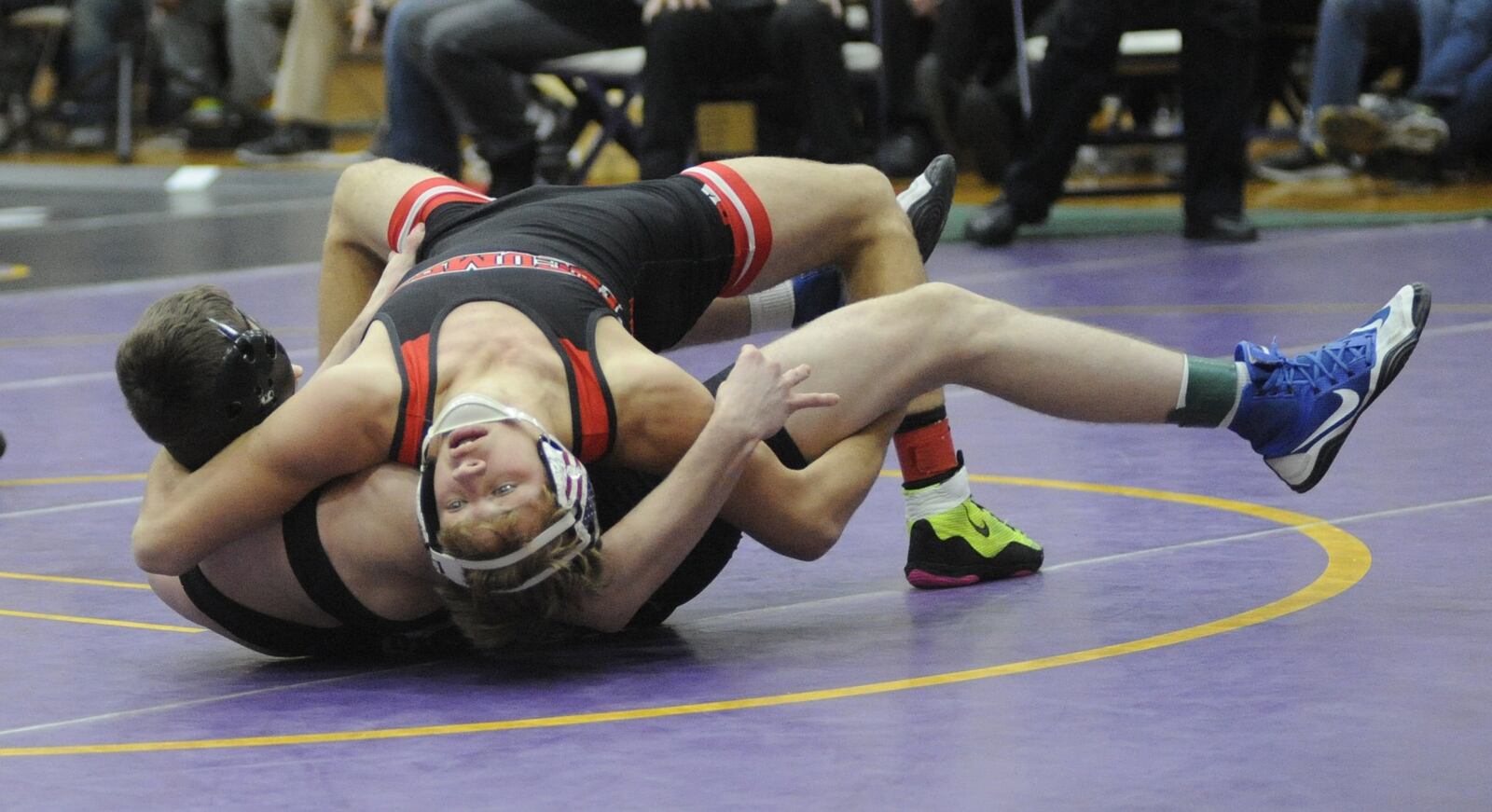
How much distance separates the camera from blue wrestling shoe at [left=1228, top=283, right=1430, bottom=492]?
336cm

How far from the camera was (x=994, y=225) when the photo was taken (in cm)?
820

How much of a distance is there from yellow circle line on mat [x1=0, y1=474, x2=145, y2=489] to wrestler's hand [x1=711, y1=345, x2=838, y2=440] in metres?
1.97

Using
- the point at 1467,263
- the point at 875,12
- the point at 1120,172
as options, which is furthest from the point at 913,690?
the point at 1120,172

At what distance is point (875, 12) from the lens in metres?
9.88

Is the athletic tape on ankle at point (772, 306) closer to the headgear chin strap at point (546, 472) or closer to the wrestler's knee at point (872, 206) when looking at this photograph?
the wrestler's knee at point (872, 206)

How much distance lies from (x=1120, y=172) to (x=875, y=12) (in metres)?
2.05

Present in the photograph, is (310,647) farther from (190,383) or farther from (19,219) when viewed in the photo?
(19,219)

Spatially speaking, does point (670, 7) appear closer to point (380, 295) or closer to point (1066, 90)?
point (1066, 90)

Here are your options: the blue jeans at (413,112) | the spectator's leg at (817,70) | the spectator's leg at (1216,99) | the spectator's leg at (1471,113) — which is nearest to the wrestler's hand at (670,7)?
the spectator's leg at (817,70)

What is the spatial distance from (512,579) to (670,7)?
5.42 meters

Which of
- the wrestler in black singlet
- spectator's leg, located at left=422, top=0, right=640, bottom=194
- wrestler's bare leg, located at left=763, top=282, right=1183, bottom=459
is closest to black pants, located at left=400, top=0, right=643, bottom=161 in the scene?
spectator's leg, located at left=422, top=0, right=640, bottom=194

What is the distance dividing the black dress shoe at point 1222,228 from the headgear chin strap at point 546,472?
18.0 feet

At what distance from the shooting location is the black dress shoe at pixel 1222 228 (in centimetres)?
795

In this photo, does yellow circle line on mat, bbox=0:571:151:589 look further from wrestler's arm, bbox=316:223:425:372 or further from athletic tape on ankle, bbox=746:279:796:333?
athletic tape on ankle, bbox=746:279:796:333
